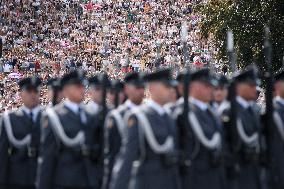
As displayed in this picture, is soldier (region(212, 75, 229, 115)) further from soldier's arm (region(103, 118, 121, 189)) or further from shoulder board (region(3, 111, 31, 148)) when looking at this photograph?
shoulder board (region(3, 111, 31, 148))

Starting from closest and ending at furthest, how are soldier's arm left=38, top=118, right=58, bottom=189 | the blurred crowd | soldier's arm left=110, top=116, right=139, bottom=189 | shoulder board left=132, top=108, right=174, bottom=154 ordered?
1. soldier's arm left=110, top=116, right=139, bottom=189
2. shoulder board left=132, top=108, right=174, bottom=154
3. soldier's arm left=38, top=118, right=58, bottom=189
4. the blurred crowd

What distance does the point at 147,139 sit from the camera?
7.94 m

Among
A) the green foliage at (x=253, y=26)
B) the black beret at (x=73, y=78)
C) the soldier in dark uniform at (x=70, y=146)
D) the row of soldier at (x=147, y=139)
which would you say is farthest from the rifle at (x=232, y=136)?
the green foliage at (x=253, y=26)

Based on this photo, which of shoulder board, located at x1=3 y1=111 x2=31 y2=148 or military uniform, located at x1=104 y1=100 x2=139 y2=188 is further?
shoulder board, located at x1=3 y1=111 x2=31 y2=148

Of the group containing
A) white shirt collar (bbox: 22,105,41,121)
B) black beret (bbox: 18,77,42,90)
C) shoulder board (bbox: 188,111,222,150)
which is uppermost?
black beret (bbox: 18,77,42,90)

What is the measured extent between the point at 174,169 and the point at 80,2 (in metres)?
44.9

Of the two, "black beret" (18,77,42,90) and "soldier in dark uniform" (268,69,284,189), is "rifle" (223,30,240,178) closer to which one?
"soldier in dark uniform" (268,69,284,189)

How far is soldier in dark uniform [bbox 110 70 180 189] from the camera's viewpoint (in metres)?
7.81

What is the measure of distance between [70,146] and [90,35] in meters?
37.6

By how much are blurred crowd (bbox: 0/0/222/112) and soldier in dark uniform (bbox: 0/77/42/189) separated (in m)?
24.6

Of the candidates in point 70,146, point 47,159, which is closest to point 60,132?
point 70,146

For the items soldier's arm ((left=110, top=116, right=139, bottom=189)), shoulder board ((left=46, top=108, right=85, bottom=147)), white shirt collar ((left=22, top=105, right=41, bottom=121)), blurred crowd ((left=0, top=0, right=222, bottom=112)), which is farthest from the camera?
blurred crowd ((left=0, top=0, right=222, bottom=112))

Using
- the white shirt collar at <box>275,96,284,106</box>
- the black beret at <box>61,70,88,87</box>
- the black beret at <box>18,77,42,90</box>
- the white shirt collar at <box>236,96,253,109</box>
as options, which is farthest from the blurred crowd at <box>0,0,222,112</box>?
the white shirt collar at <box>236,96,253,109</box>

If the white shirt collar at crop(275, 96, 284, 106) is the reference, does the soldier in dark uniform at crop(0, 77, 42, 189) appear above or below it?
below
